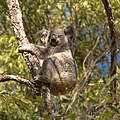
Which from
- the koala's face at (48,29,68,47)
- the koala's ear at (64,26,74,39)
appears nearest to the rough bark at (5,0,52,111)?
the koala's face at (48,29,68,47)

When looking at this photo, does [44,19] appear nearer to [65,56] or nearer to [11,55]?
[11,55]

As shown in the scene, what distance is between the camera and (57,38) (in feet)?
14.9

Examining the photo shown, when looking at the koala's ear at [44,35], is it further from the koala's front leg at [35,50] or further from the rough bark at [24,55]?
the rough bark at [24,55]

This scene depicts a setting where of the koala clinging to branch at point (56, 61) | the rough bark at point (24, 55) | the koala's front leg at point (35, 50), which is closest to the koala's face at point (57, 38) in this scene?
the koala clinging to branch at point (56, 61)

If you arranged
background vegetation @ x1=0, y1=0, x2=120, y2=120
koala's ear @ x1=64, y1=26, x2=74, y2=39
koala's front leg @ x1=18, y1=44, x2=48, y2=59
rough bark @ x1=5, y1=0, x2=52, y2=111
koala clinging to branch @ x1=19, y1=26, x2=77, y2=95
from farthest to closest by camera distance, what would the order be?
background vegetation @ x1=0, y1=0, x2=120, y2=120
koala's ear @ x1=64, y1=26, x2=74, y2=39
koala clinging to branch @ x1=19, y1=26, x2=77, y2=95
koala's front leg @ x1=18, y1=44, x2=48, y2=59
rough bark @ x1=5, y1=0, x2=52, y2=111

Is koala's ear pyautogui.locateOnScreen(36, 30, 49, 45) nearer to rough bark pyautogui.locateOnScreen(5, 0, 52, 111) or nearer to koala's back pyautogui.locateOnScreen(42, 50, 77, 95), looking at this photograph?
koala's back pyautogui.locateOnScreen(42, 50, 77, 95)

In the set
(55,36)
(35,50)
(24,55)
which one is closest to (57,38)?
(55,36)

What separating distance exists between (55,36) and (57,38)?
0.17 ft

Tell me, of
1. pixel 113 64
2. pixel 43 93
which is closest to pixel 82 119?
pixel 43 93

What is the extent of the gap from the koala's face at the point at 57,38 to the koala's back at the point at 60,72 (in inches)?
6.3

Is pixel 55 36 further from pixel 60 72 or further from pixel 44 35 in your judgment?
pixel 60 72

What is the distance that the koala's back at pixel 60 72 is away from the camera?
4195 millimetres

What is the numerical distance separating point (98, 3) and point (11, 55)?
202 centimetres

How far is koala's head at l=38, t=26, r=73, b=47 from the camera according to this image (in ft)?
14.9
